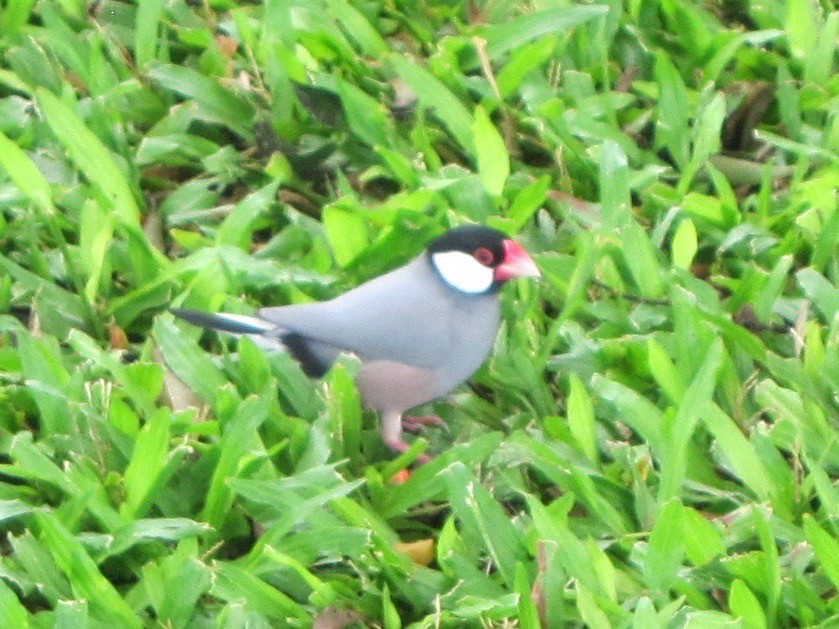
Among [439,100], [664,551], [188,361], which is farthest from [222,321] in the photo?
[664,551]

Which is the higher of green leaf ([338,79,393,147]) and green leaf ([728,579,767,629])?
green leaf ([338,79,393,147])

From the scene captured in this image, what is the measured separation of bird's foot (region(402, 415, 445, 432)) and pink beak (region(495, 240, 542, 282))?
1.18ft

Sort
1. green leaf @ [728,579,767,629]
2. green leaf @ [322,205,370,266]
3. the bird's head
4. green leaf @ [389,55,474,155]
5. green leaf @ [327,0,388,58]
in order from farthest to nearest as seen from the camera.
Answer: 1. green leaf @ [327,0,388,58]
2. green leaf @ [389,55,474,155]
3. green leaf @ [322,205,370,266]
4. the bird's head
5. green leaf @ [728,579,767,629]

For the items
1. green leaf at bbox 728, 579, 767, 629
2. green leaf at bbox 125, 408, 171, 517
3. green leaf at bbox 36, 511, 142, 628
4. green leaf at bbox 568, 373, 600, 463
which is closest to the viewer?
green leaf at bbox 728, 579, 767, 629

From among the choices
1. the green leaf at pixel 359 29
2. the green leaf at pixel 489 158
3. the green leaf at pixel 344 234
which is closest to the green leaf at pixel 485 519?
the green leaf at pixel 344 234

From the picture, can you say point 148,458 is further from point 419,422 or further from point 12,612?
point 419,422

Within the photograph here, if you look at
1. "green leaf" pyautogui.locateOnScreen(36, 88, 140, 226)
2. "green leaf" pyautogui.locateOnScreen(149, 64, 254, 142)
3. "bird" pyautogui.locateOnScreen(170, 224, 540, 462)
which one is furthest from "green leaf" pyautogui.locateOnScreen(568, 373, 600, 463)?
"green leaf" pyautogui.locateOnScreen(149, 64, 254, 142)

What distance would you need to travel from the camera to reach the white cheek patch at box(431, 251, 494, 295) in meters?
3.00

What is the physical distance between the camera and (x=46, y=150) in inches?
146

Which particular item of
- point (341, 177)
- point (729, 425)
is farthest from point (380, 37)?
point (729, 425)

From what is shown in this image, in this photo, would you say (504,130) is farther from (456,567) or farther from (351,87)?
(456,567)

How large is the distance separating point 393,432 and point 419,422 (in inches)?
5.4

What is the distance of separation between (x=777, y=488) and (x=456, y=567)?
2.19 ft

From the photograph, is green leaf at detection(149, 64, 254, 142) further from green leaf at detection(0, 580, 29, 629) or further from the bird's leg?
green leaf at detection(0, 580, 29, 629)
